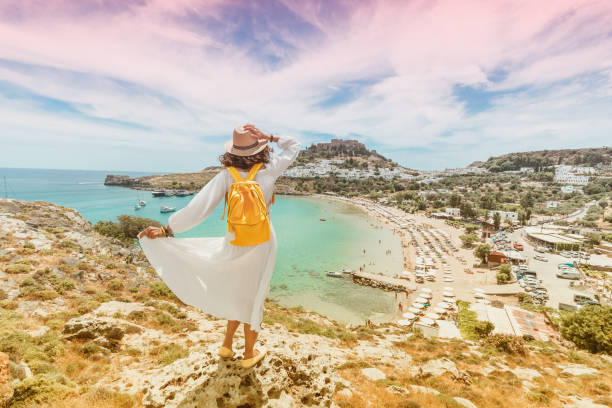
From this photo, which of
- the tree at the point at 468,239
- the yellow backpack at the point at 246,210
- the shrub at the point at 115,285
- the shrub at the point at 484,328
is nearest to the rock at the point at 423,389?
the yellow backpack at the point at 246,210

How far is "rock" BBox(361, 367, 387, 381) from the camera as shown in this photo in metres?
3.74

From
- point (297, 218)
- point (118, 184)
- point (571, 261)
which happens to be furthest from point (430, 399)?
point (118, 184)

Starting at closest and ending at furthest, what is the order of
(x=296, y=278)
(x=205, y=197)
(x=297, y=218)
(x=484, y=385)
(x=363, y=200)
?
(x=205, y=197), (x=484, y=385), (x=296, y=278), (x=297, y=218), (x=363, y=200)

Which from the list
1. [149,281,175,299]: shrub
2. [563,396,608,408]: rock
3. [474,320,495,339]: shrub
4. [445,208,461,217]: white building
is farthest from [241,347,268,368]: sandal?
[445,208,461,217]: white building

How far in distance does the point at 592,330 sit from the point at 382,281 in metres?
11.4

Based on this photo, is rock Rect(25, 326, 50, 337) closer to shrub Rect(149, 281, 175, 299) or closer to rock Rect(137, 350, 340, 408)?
rock Rect(137, 350, 340, 408)

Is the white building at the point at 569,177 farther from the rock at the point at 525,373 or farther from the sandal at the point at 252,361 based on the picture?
the sandal at the point at 252,361

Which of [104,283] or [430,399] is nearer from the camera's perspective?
[430,399]

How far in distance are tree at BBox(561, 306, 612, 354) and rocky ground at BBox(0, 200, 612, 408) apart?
170 centimetres

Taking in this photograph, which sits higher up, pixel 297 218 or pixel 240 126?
pixel 240 126

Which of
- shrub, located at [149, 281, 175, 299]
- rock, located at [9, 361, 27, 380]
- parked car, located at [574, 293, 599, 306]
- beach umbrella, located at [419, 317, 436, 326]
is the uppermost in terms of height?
rock, located at [9, 361, 27, 380]

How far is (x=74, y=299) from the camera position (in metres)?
5.45

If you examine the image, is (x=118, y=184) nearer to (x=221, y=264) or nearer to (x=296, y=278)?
(x=296, y=278)

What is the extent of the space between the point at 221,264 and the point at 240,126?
1.21 meters
